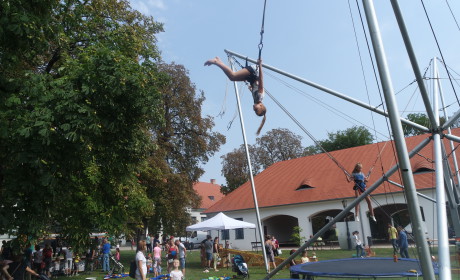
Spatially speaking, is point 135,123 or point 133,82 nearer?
point 133,82

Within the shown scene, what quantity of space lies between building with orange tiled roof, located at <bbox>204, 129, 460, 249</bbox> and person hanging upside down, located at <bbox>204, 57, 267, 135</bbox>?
15.2m

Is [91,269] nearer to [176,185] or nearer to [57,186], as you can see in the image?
[176,185]

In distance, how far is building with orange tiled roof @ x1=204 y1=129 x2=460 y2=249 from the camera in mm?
21406

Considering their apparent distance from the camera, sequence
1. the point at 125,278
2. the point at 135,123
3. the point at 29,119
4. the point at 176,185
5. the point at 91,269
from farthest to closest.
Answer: the point at 176,185, the point at 91,269, the point at 125,278, the point at 135,123, the point at 29,119

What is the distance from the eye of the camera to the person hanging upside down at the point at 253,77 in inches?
224

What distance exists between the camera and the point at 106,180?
10.4 m

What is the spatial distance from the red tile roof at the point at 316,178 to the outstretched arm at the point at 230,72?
16674mm

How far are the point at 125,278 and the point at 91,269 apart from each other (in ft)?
9.95

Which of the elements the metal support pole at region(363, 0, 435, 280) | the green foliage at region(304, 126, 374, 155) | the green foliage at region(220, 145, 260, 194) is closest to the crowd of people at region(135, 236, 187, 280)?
the metal support pole at region(363, 0, 435, 280)

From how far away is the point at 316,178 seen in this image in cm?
2556

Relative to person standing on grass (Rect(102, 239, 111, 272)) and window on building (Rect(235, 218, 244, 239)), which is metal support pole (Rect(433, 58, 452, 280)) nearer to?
person standing on grass (Rect(102, 239, 111, 272))

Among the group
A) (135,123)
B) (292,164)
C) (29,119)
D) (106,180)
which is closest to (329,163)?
(292,164)

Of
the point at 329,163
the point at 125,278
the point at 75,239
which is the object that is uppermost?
the point at 329,163

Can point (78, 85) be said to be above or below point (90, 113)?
above
